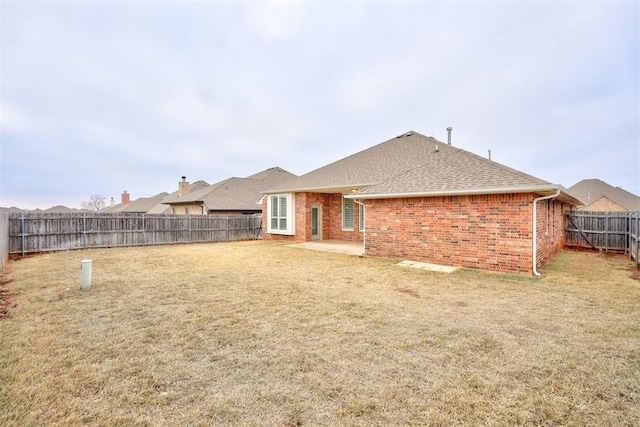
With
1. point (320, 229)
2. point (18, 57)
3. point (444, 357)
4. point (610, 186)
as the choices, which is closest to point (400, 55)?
point (320, 229)

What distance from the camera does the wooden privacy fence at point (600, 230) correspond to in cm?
1201

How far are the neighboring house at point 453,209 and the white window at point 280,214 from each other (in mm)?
1855

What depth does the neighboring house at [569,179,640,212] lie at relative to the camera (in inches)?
1142

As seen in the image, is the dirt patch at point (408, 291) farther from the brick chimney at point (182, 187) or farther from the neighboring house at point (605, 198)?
the neighboring house at point (605, 198)

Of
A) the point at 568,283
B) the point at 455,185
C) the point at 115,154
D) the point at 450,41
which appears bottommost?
the point at 568,283

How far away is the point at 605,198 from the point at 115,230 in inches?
1680

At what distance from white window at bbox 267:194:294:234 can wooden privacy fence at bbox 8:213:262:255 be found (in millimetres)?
1805

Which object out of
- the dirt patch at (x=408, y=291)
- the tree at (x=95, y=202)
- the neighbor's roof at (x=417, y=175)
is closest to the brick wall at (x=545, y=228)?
the neighbor's roof at (x=417, y=175)

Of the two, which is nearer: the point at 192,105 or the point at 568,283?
the point at 568,283

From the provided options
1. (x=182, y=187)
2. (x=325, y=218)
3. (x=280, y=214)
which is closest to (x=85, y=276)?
(x=280, y=214)

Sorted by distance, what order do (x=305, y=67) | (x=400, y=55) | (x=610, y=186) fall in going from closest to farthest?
(x=400, y=55)
(x=305, y=67)
(x=610, y=186)

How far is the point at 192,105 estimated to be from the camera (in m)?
17.8

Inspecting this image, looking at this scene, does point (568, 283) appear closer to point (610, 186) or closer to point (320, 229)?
point (320, 229)

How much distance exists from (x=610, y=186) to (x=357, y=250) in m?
36.5
